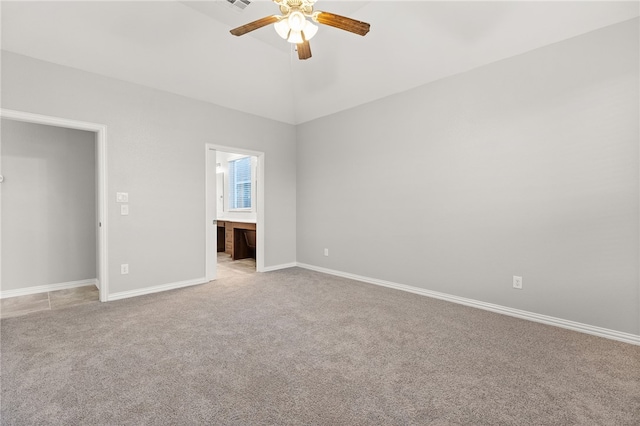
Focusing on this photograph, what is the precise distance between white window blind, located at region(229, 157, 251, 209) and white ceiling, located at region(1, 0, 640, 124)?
2.51 meters

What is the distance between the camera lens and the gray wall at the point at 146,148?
10.2 feet

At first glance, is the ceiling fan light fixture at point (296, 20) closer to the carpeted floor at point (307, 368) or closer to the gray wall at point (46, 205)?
the carpeted floor at point (307, 368)

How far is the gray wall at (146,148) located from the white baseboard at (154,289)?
50 mm

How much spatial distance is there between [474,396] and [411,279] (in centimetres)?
222

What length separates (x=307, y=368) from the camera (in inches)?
79.4

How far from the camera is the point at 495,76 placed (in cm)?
314

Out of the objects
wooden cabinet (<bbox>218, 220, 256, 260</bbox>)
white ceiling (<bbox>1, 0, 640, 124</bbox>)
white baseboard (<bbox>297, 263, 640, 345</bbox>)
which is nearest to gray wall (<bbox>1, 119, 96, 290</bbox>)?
white ceiling (<bbox>1, 0, 640, 124</bbox>)

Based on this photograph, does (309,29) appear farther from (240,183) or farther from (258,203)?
(240,183)

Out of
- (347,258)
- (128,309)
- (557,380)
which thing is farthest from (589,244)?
(128,309)

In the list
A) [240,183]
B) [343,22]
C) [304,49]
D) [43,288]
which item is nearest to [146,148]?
[43,288]

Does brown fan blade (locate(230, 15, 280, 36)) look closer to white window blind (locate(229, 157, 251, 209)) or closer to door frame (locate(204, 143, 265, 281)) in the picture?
door frame (locate(204, 143, 265, 281))

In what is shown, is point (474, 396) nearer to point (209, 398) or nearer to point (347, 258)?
point (209, 398)

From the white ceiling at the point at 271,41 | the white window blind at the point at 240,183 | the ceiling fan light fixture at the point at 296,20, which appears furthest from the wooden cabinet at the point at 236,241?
the ceiling fan light fixture at the point at 296,20

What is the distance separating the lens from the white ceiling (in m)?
2.71
